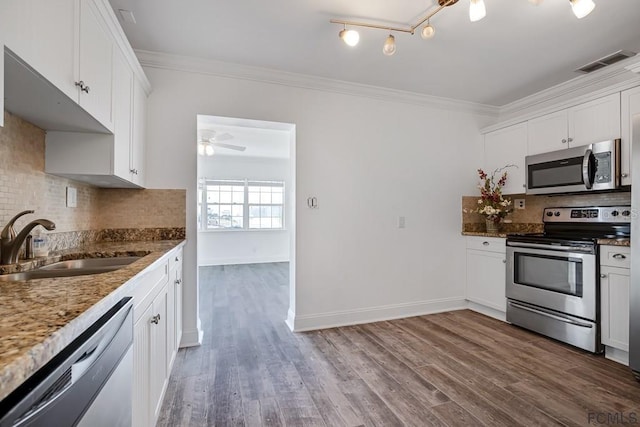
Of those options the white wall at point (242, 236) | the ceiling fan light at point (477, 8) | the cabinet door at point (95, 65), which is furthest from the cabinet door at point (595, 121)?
the white wall at point (242, 236)

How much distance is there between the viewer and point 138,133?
2309 millimetres

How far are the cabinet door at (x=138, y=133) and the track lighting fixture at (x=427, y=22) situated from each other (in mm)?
1529

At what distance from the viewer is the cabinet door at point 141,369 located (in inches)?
45.9

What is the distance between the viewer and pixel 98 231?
2.46 meters

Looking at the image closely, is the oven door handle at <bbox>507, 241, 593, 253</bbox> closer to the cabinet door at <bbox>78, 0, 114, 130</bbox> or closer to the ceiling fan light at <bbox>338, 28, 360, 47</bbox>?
the ceiling fan light at <bbox>338, 28, 360, 47</bbox>

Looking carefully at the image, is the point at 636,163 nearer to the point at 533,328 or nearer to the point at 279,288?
the point at 533,328

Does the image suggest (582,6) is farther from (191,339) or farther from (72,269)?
(191,339)

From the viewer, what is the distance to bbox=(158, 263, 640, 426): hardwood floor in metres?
1.71

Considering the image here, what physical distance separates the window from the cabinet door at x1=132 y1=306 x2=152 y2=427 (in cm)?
581

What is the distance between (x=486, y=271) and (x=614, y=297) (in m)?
1.12

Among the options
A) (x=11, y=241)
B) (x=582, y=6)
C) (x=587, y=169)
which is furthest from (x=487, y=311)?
(x=11, y=241)

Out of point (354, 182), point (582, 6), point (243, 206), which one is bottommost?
point (243, 206)

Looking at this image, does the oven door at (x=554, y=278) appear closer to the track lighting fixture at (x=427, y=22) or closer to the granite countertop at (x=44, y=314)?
the track lighting fixture at (x=427, y=22)

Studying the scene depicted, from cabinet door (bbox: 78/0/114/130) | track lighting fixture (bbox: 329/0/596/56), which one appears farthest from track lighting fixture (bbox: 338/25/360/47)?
cabinet door (bbox: 78/0/114/130)
